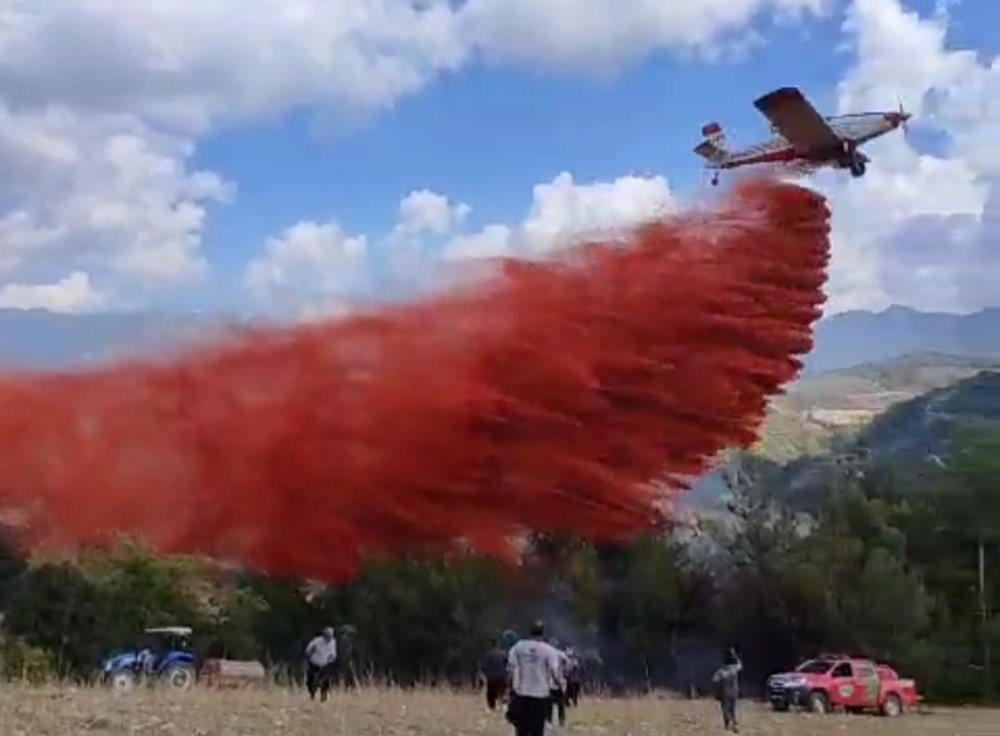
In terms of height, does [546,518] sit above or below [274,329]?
below

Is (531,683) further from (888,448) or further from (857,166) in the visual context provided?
(888,448)

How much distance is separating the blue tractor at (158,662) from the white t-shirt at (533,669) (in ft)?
65.4

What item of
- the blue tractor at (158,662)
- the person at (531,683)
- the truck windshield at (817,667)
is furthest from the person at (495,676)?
the truck windshield at (817,667)

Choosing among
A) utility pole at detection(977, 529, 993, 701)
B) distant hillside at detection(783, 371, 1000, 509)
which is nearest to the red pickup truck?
utility pole at detection(977, 529, 993, 701)

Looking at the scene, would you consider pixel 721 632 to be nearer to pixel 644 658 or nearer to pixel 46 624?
pixel 644 658

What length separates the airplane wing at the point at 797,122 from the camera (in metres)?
35.6

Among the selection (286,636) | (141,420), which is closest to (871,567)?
(286,636)

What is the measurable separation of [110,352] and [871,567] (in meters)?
39.7

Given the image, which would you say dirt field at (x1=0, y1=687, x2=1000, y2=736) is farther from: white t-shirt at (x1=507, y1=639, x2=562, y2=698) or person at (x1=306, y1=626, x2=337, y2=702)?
white t-shirt at (x1=507, y1=639, x2=562, y2=698)

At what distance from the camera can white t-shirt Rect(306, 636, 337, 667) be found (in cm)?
3167

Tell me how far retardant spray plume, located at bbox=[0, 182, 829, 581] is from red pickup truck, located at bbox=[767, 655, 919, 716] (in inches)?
693

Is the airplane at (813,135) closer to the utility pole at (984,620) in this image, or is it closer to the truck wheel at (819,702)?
the truck wheel at (819,702)

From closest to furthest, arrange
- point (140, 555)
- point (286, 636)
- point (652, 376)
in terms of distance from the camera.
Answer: point (652, 376) < point (140, 555) < point (286, 636)

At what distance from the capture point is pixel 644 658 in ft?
214
